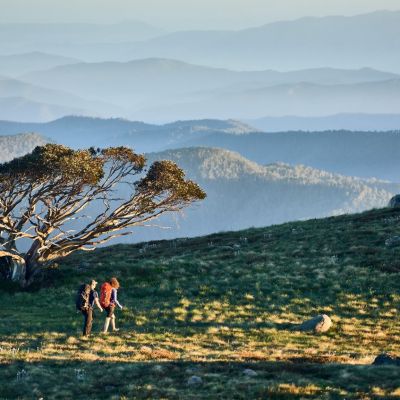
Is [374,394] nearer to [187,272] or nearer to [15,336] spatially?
[15,336]

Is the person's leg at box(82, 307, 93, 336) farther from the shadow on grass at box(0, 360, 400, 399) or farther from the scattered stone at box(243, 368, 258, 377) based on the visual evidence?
the scattered stone at box(243, 368, 258, 377)

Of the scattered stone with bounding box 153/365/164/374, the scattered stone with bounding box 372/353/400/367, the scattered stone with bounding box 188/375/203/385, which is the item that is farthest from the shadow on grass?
the scattered stone with bounding box 372/353/400/367

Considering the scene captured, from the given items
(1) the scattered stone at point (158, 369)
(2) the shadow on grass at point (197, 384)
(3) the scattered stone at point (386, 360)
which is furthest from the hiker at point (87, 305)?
(3) the scattered stone at point (386, 360)

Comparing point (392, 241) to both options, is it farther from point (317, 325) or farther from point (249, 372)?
point (249, 372)

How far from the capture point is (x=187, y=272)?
42.7 m

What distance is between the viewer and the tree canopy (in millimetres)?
37906

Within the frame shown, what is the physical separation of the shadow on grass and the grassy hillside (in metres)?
0.04

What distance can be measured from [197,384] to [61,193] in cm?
2332

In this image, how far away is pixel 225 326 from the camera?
95.6 feet

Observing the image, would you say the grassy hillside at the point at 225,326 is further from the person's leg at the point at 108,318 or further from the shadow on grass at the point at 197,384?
the person's leg at the point at 108,318

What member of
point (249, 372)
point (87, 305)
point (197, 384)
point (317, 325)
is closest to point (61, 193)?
point (87, 305)

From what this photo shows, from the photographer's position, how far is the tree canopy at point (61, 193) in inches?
1492

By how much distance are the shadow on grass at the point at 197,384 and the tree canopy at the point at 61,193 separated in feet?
58.3

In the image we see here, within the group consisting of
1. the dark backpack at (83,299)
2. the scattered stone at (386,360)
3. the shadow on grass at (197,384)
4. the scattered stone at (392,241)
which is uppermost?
the scattered stone at (392,241)
